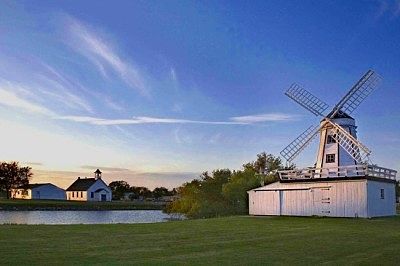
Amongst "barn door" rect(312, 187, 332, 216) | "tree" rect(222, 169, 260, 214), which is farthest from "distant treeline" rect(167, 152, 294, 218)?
"barn door" rect(312, 187, 332, 216)

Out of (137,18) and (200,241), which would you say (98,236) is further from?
(137,18)

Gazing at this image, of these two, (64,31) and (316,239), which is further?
(64,31)

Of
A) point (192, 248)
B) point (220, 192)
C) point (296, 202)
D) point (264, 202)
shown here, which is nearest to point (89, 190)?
point (220, 192)

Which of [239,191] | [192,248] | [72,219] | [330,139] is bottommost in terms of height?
[72,219]

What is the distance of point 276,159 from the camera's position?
61906 mm

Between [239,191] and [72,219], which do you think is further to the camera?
[239,191]

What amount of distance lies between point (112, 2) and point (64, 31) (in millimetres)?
3114

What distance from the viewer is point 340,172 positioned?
30953mm

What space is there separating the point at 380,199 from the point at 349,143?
4.72m

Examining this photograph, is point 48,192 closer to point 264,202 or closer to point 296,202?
point 264,202

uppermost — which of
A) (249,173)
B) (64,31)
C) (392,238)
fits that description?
(64,31)

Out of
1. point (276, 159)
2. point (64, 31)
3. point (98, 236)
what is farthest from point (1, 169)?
point (98, 236)

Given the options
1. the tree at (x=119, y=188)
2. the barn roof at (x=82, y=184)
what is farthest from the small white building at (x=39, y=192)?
the tree at (x=119, y=188)

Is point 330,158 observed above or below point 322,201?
above
